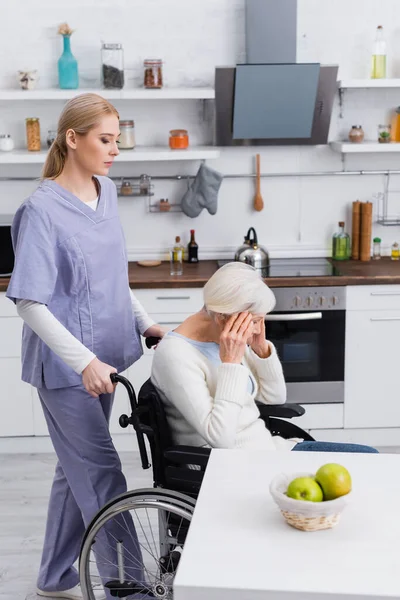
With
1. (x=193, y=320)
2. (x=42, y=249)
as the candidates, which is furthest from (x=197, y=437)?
(x=42, y=249)

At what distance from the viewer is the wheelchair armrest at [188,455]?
2260mm

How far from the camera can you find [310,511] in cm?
172

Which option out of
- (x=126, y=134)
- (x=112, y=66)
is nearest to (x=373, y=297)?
(x=126, y=134)

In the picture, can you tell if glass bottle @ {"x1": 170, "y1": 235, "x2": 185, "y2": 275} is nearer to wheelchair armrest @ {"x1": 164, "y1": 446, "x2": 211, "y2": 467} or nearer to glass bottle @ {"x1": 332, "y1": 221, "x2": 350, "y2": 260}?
glass bottle @ {"x1": 332, "y1": 221, "x2": 350, "y2": 260}

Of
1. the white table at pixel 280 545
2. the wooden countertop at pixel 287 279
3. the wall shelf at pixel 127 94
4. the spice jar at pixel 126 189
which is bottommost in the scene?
the white table at pixel 280 545

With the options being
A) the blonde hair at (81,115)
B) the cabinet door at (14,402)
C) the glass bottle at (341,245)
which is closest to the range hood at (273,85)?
the glass bottle at (341,245)

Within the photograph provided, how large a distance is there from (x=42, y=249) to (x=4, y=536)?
147cm

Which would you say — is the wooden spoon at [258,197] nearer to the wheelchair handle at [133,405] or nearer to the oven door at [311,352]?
the oven door at [311,352]

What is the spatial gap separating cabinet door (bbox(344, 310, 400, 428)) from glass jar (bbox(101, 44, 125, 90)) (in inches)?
62.3

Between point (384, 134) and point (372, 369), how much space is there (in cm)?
120

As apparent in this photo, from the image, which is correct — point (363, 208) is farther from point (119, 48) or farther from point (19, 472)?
point (19, 472)

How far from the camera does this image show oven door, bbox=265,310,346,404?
160 inches

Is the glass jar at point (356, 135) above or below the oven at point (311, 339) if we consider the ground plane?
above

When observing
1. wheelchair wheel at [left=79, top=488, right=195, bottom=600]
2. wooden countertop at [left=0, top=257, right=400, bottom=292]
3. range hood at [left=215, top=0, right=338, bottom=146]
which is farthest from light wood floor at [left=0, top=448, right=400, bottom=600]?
range hood at [left=215, top=0, right=338, bottom=146]
